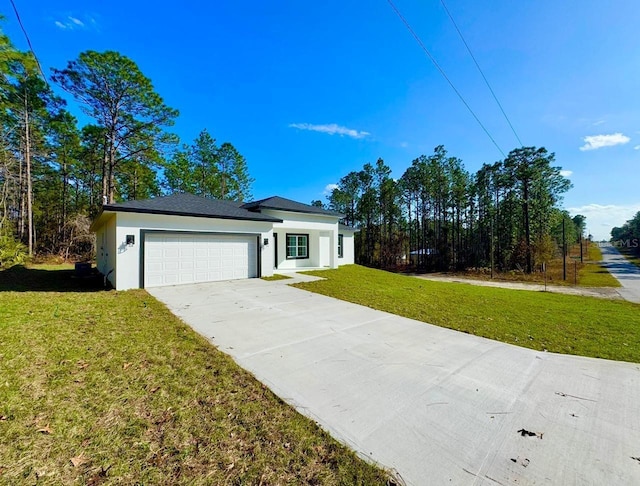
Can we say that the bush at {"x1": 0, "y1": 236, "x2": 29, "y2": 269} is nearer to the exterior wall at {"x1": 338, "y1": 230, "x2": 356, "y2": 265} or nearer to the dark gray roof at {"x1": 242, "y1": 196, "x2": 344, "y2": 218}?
the dark gray roof at {"x1": 242, "y1": 196, "x2": 344, "y2": 218}

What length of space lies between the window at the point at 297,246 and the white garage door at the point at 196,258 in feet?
12.4

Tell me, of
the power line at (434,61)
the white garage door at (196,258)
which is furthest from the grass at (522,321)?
the power line at (434,61)

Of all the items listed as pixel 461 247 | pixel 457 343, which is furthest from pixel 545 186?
pixel 457 343

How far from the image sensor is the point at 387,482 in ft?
6.03

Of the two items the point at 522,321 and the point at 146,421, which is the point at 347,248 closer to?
the point at 522,321

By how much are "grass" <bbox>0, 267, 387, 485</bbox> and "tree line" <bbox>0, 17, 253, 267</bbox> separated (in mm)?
16070

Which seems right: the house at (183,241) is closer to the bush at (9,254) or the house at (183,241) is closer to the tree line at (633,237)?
the bush at (9,254)

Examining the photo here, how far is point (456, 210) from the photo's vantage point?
2922 cm

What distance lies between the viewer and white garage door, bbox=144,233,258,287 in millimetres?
9320

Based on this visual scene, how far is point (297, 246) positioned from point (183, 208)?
7.07m

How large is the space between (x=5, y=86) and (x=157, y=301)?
17.5 metres

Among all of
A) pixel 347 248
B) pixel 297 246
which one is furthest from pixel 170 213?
pixel 347 248

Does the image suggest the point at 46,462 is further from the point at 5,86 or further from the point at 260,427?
the point at 5,86

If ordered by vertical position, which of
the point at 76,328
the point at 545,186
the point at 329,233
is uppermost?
the point at 545,186
